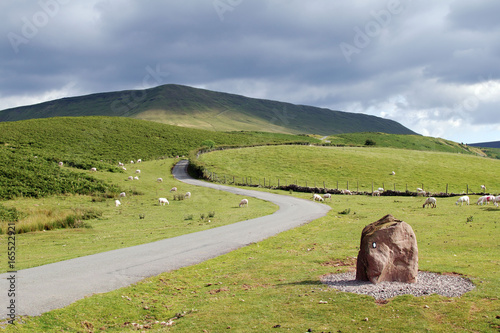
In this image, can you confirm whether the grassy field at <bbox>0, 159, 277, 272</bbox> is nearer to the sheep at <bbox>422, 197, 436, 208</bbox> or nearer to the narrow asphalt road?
the narrow asphalt road

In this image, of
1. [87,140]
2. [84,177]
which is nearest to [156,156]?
[87,140]

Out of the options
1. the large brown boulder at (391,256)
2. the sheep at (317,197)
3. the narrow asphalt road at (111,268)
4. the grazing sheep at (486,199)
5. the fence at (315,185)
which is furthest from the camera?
the fence at (315,185)

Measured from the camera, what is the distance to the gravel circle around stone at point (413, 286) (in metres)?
11.2

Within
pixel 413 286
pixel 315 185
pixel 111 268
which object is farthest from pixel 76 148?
pixel 413 286

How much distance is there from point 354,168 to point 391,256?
69.6m

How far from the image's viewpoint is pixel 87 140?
11431cm

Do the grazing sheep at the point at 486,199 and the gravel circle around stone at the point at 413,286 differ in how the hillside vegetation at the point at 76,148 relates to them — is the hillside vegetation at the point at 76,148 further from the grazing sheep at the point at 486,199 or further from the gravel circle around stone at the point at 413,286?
Answer: the grazing sheep at the point at 486,199

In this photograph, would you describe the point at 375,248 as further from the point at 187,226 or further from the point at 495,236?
the point at 187,226

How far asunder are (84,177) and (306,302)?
48857mm

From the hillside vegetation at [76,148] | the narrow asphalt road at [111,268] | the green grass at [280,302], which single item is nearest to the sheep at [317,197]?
the narrow asphalt road at [111,268]

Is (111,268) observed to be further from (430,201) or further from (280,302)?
(430,201)

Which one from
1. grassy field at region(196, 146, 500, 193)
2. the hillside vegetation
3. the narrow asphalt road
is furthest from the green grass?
grassy field at region(196, 146, 500, 193)

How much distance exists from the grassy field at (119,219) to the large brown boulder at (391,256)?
44.1 feet

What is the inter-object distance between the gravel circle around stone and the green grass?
0.36 metres
